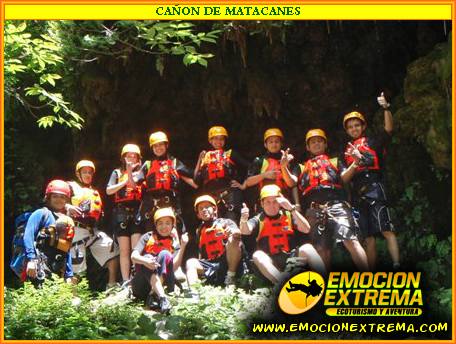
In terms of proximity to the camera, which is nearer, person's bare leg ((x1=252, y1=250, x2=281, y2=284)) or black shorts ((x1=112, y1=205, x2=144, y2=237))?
person's bare leg ((x1=252, y1=250, x2=281, y2=284))

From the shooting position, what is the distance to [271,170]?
8.58m

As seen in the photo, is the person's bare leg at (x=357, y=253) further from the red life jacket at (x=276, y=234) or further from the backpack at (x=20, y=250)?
the backpack at (x=20, y=250)

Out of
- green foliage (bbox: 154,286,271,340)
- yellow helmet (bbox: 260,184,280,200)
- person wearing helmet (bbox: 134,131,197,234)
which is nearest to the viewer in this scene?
green foliage (bbox: 154,286,271,340)

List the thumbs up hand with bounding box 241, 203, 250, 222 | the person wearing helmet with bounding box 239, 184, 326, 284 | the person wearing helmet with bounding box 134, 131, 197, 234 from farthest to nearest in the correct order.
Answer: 1. the person wearing helmet with bounding box 134, 131, 197, 234
2. the person wearing helmet with bounding box 239, 184, 326, 284
3. the thumbs up hand with bounding box 241, 203, 250, 222

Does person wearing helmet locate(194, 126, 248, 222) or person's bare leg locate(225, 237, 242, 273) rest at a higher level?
person wearing helmet locate(194, 126, 248, 222)

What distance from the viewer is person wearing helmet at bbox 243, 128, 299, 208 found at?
28.0 ft

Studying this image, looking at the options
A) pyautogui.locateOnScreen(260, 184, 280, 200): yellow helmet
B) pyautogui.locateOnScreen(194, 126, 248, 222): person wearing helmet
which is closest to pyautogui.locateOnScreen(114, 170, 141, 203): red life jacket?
pyautogui.locateOnScreen(194, 126, 248, 222): person wearing helmet

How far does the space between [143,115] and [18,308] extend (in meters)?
5.39

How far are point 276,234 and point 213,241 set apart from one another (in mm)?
987

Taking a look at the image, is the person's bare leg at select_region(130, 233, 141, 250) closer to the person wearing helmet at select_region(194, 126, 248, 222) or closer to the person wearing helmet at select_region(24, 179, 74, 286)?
the person wearing helmet at select_region(24, 179, 74, 286)

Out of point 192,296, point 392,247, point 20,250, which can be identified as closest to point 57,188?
point 20,250

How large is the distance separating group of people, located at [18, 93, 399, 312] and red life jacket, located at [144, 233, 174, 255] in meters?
0.01

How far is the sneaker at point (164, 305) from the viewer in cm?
732

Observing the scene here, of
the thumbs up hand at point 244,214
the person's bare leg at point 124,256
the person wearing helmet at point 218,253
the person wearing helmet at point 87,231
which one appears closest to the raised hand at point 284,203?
the thumbs up hand at point 244,214
